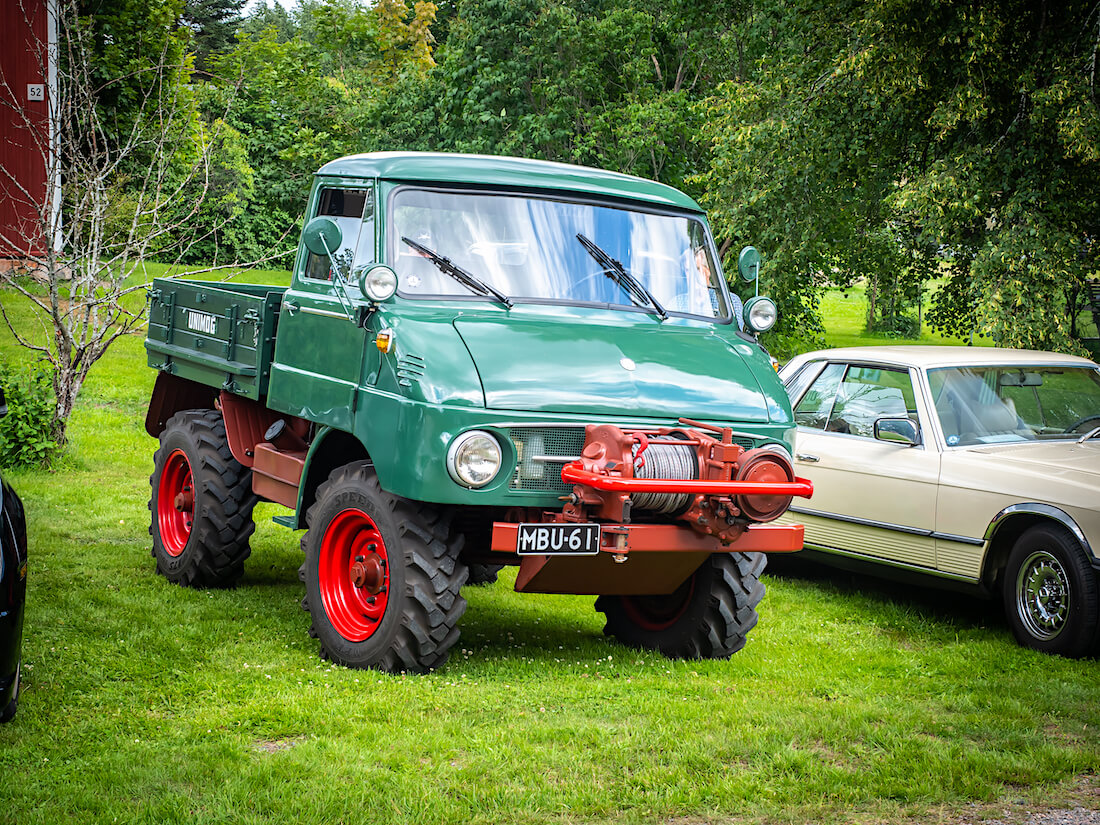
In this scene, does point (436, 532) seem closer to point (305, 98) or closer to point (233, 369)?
point (233, 369)

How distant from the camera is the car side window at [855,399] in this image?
30.0 feet

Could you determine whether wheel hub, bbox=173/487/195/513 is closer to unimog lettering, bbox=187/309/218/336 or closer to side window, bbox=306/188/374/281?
unimog lettering, bbox=187/309/218/336

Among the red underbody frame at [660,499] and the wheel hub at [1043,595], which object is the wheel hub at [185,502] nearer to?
the red underbody frame at [660,499]

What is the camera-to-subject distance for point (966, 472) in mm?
8172

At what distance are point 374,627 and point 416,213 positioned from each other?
223 cm

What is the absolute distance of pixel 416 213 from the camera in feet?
23.0

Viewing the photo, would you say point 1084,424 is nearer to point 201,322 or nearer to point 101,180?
point 201,322

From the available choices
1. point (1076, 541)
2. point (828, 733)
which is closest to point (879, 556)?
point (1076, 541)

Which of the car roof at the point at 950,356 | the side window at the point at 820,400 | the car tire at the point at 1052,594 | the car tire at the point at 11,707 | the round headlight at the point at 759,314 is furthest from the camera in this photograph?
the side window at the point at 820,400

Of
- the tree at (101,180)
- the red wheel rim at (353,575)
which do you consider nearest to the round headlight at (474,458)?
the red wheel rim at (353,575)

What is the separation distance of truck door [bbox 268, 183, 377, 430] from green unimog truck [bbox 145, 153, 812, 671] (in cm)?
2

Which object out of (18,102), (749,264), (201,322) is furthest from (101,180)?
(18,102)

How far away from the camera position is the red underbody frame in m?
6.00

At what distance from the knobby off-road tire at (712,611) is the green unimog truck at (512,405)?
0.01 meters
